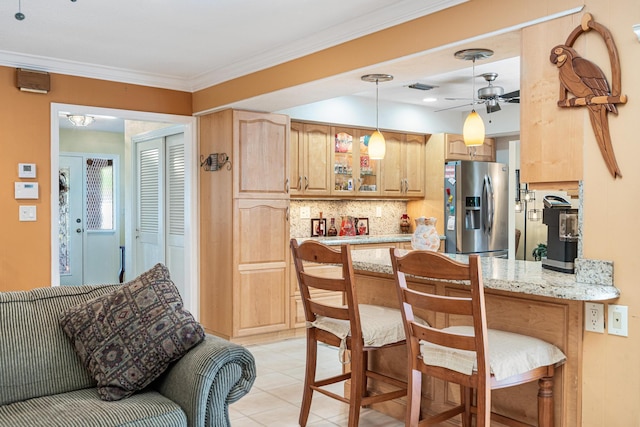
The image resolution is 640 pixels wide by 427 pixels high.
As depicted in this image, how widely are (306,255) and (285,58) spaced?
74.1 inches

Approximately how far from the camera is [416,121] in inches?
263

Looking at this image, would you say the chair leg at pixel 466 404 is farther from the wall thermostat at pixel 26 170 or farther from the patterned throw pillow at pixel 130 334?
the wall thermostat at pixel 26 170

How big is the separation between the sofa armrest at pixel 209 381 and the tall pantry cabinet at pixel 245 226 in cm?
270

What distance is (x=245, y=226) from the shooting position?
5.06m

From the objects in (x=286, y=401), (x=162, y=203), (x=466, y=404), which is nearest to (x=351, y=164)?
(x=162, y=203)

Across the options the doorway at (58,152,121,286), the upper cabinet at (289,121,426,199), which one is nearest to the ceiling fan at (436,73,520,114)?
the upper cabinet at (289,121,426,199)

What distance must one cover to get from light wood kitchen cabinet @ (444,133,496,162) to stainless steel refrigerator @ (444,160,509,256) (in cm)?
20

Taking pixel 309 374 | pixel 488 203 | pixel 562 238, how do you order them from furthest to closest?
pixel 488 203 → pixel 309 374 → pixel 562 238

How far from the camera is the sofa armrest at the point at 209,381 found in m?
2.19

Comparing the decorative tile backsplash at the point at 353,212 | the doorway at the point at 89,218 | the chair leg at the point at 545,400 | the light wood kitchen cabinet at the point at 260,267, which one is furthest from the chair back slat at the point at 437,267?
the doorway at the point at 89,218

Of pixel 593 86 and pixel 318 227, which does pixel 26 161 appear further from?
pixel 593 86

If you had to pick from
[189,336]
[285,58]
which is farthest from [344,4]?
[189,336]

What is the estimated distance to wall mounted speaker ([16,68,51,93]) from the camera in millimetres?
4480

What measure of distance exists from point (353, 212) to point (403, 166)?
810 mm
